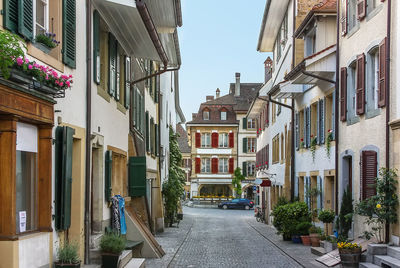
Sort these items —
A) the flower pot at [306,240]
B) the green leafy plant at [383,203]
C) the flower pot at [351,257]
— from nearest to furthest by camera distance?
the green leafy plant at [383,203] < the flower pot at [351,257] < the flower pot at [306,240]

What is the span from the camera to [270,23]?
30203 millimetres

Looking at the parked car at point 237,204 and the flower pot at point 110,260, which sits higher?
the flower pot at point 110,260

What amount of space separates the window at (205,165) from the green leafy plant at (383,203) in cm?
5592

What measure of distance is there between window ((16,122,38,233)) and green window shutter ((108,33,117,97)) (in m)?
5.58

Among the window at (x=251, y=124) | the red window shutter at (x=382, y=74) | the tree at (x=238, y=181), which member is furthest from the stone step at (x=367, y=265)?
the window at (x=251, y=124)

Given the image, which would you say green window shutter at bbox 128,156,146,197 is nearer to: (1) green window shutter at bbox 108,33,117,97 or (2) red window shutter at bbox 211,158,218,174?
(1) green window shutter at bbox 108,33,117,97

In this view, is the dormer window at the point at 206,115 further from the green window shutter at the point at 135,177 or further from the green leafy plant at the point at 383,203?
the green leafy plant at the point at 383,203

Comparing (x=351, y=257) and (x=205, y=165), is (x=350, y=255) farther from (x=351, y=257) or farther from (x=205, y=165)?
(x=205, y=165)

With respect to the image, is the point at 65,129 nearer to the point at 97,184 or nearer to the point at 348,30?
the point at 97,184

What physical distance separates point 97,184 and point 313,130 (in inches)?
399

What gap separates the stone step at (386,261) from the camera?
10.9 meters

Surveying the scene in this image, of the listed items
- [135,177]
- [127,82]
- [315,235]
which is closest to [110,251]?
[135,177]

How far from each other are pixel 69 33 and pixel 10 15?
8.99 feet

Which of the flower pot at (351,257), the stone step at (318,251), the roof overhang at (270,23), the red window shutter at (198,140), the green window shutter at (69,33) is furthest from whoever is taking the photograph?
the red window shutter at (198,140)
